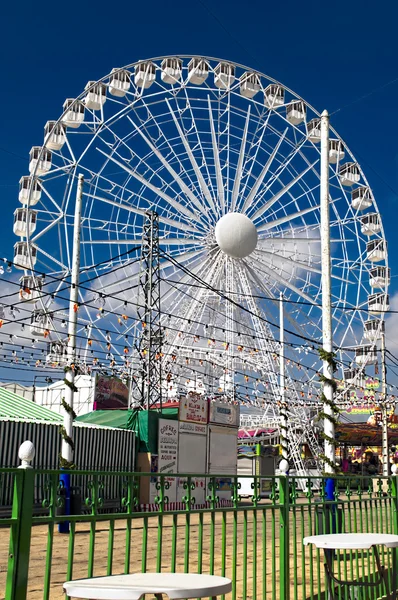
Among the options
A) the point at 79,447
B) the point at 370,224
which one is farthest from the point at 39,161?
the point at 370,224

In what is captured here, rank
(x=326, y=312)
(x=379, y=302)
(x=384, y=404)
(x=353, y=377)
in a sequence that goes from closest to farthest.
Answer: (x=326, y=312) → (x=379, y=302) → (x=353, y=377) → (x=384, y=404)

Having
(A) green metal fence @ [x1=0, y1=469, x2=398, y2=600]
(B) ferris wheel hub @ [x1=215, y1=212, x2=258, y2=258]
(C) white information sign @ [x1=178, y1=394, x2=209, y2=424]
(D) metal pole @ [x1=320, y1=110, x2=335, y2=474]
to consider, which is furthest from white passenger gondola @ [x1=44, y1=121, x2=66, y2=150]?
(A) green metal fence @ [x1=0, y1=469, x2=398, y2=600]

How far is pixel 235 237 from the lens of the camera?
103 ft

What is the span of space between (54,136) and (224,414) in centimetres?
1363

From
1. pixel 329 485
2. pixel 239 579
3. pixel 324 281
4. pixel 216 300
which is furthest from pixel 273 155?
pixel 239 579

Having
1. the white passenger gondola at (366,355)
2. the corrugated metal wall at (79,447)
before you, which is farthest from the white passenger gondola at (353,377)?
the corrugated metal wall at (79,447)

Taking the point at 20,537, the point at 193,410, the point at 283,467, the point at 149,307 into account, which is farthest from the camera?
the point at 193,410

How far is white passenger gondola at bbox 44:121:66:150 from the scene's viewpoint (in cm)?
2988

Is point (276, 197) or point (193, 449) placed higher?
point (276, 197)

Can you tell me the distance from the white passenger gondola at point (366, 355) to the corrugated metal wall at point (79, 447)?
16.2 metres

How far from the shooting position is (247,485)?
30.9 m

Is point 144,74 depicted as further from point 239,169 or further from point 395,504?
point 395,504

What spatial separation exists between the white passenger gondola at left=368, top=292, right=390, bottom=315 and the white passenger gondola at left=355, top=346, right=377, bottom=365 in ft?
5.91

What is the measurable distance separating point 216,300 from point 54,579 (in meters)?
25.2
